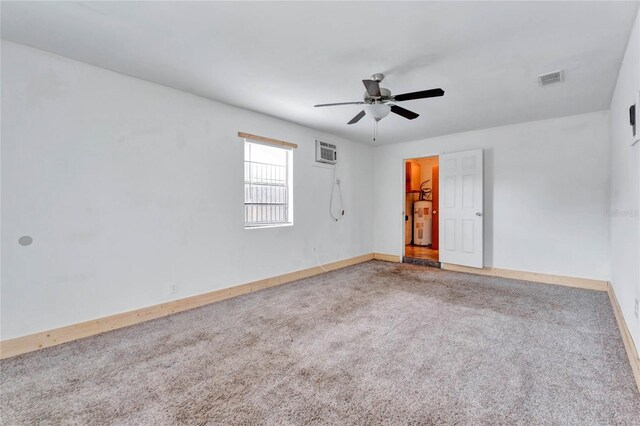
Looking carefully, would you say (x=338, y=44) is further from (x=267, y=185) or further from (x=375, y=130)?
(x=375, y=130)

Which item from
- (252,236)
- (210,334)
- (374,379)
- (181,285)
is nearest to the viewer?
(374,379)

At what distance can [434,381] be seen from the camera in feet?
6.45

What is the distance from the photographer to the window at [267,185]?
13.7 ft

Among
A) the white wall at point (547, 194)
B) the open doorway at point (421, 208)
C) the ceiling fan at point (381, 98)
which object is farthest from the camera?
the open doorway at point (421, 208)

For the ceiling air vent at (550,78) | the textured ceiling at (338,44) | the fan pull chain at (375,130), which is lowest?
the textured ceiling at (338,44)

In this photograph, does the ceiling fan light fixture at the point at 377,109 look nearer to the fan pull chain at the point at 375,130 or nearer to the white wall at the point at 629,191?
the fan pull chain at the point at 375,130

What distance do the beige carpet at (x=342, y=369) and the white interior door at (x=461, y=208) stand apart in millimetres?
1664

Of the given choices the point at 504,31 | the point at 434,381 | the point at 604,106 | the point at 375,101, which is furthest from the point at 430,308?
the point at 604,106

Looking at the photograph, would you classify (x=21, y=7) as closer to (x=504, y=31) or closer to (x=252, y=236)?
(x=252, y=236)

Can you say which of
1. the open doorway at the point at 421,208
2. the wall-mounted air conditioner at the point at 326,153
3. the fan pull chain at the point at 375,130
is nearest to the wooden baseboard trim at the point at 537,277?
the open doorway at the point at 421,208

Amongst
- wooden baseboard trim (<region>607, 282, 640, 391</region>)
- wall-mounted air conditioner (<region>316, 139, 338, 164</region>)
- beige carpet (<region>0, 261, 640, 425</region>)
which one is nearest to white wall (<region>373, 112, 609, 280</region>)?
wooden baseboard trim (<region>607, 282, 640, 391</region>)

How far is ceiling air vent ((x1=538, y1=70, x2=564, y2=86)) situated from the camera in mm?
2951

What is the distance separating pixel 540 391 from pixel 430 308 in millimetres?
1529

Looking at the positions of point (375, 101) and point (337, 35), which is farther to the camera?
point (375, 101)
